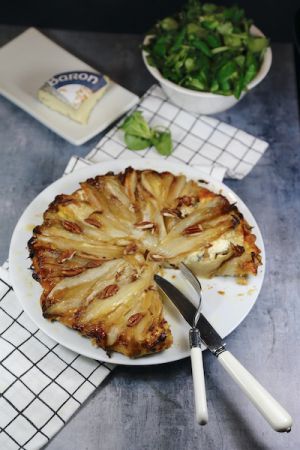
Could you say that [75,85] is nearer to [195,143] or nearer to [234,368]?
[195,143]

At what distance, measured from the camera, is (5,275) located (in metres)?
2.38

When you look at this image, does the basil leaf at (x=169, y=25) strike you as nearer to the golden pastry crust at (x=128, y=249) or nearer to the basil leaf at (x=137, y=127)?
the basil leaf at (x=137, y=127)

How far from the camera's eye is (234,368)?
189cm

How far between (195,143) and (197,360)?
1357 mm

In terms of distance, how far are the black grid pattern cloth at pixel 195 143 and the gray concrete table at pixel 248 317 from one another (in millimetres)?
91

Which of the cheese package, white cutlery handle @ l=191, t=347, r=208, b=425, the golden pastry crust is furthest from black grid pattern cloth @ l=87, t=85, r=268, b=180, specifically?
white cutlery handle @ l=191, t=347, r=208, b=425

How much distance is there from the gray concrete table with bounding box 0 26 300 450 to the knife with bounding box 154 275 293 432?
0.79 feet

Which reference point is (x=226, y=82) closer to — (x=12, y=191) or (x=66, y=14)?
(x=12, y=191)

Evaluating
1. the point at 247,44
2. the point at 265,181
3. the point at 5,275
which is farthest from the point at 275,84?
the point at 5,275

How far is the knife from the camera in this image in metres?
1.75

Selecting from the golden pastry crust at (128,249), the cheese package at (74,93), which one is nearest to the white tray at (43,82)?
the cheese package at (74,93)

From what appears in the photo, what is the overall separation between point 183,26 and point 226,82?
1.32 feet

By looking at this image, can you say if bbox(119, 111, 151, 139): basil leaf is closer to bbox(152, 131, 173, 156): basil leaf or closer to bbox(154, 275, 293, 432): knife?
bbox(152, 131, 173, 156): basil leaf

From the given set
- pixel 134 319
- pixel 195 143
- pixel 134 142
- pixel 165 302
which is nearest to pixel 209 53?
pixel 195 143
